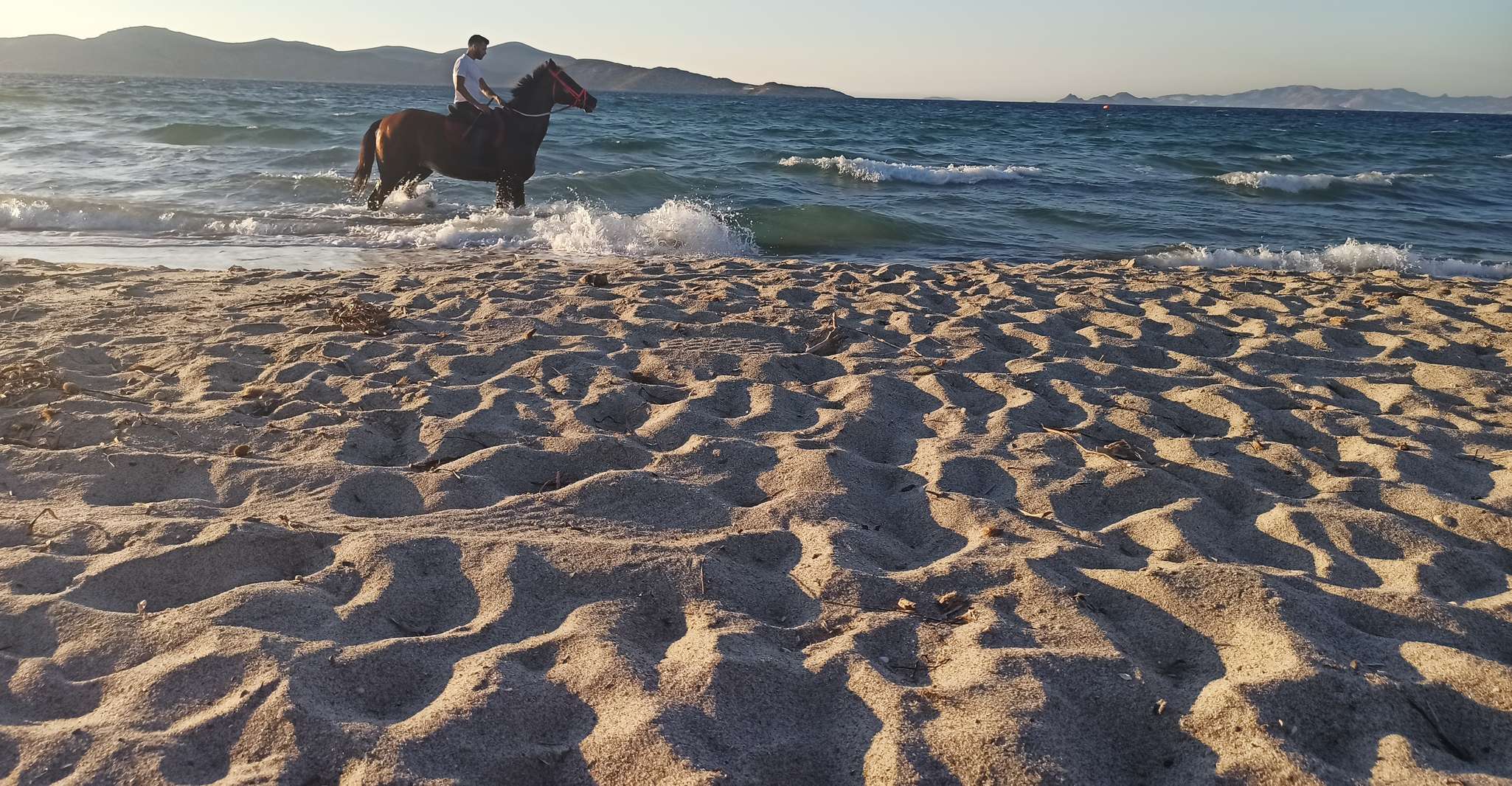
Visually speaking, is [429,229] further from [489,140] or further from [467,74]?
[467,74]

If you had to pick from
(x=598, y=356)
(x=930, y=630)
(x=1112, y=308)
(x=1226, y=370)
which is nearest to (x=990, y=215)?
(x=1112, y=308)

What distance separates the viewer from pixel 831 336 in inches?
180

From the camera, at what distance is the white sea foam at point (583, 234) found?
8258mm

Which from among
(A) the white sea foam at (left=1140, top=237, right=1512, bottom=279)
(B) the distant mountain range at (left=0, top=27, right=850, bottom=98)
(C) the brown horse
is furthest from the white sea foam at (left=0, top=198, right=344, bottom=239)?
(B) the distant mountain range at (left=0, top=27, right=850, bottom=98)

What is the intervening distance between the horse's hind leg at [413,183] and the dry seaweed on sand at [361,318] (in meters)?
4.93

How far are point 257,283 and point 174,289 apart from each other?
465mm

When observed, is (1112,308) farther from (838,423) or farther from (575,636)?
(575,636)

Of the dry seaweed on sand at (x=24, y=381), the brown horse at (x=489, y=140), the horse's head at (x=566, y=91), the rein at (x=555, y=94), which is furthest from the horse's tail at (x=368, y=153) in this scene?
the dry seaweed on sand at (x=24, y=381)

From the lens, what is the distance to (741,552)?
253 centimetres

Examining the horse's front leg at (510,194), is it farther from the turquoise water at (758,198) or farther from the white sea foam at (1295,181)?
the white sea foam at (1295,181)

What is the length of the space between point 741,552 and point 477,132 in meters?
7.48

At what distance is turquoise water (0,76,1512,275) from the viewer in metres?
8.56

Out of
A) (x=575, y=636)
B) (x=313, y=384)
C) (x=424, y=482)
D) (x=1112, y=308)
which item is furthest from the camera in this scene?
(x=1112, y=308)

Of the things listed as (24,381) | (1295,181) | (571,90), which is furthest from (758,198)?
(1295,181)
